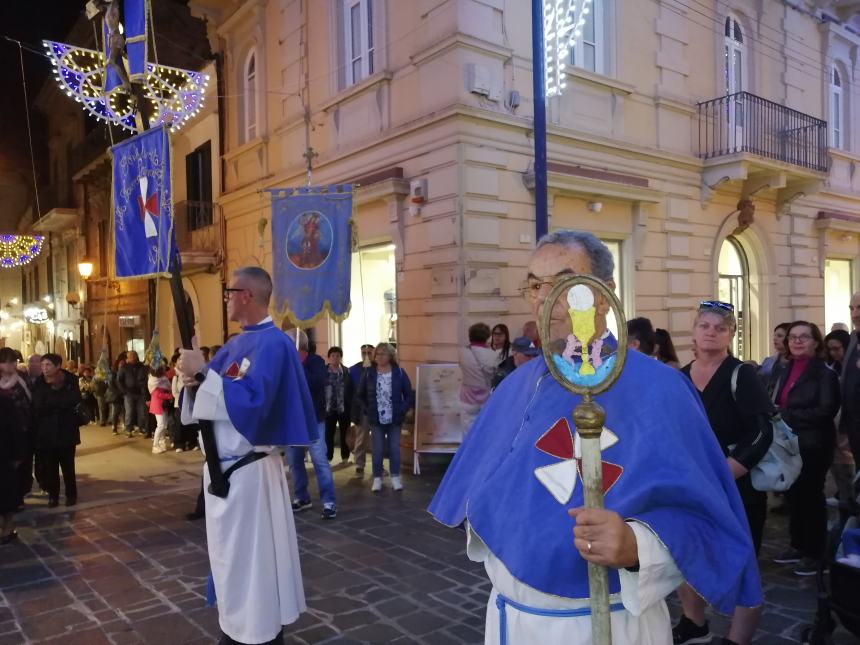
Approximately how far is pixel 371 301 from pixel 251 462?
7.51 metres

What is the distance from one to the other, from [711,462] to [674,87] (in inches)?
438

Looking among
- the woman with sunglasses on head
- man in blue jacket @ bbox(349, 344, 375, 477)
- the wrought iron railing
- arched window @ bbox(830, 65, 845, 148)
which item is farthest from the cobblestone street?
arched window @ bbox(830, 65, 845, 148)

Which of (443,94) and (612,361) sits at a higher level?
(443,94)

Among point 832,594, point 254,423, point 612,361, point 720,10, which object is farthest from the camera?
point 720,10

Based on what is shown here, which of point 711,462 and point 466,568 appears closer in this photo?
point 711,462

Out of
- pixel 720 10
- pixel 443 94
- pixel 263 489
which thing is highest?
pixel 720 10

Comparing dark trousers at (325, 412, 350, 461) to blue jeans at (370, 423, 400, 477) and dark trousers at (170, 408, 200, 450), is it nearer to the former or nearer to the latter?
blue jeans at (370, 423, 400, 477)

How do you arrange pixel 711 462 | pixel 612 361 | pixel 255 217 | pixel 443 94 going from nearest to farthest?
1. pixel 612 361
2. pixel 711 462
3. pixel 443 94
4. pixel 255 217

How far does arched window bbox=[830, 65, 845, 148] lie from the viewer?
1509cm

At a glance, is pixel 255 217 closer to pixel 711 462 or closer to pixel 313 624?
pixel 313 624

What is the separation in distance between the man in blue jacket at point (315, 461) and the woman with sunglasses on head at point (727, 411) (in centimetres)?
350

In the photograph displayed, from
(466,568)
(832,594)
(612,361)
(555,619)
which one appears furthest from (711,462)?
(466,568)

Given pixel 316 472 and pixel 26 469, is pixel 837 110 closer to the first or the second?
pixel 316 472

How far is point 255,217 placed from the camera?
1323 cm
